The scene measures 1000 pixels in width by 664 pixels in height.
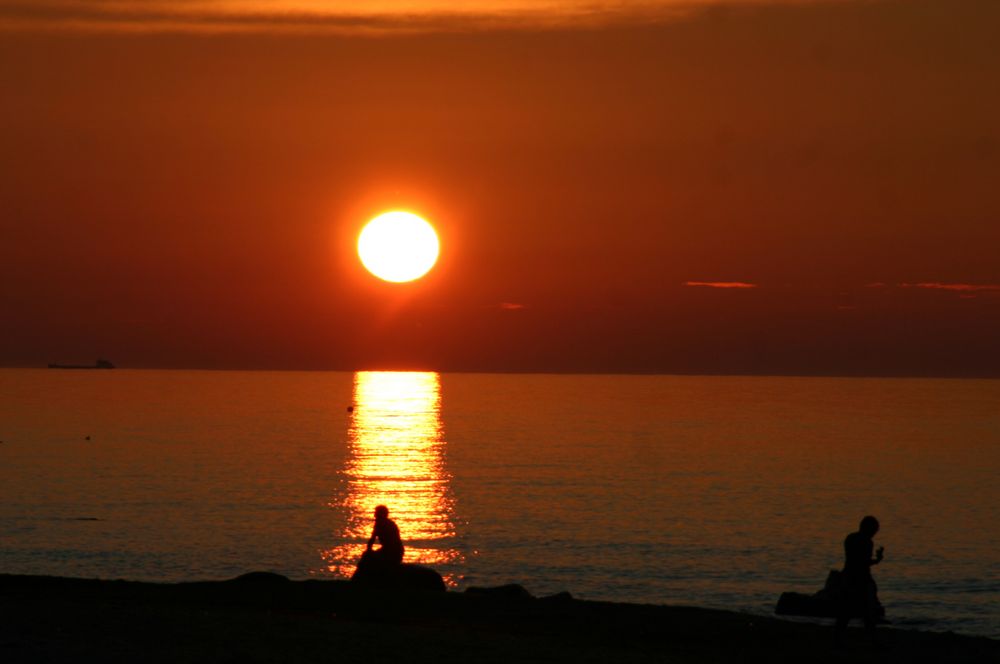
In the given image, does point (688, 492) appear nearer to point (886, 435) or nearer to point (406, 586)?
point (406, 586)

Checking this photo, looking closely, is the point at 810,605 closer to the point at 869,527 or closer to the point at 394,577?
the point at 394,577

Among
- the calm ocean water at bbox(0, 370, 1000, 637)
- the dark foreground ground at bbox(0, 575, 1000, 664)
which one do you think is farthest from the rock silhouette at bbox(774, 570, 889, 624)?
the dark foreground ground at bbox(0, 575, 1000, 664)

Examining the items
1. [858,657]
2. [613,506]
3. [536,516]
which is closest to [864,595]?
[858,657]

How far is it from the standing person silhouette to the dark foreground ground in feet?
3.61

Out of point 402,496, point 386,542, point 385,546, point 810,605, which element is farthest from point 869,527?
point 402,496

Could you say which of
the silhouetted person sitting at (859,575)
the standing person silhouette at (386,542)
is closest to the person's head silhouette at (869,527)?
the silhouetted person sitting at (859,575)

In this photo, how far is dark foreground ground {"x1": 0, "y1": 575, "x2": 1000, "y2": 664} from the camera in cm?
1808

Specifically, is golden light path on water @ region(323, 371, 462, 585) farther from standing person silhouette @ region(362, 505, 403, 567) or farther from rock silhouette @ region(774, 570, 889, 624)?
standing person silhouette @ region(362, 505, 403, 567)

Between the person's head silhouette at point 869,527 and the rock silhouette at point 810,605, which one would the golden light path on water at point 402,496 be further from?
the person's head silhouette at point 869,527

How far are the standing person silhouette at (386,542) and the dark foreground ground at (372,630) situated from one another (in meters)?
1.10

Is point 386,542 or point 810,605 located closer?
point 386,542

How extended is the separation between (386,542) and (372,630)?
25.4 feet

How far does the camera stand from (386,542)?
1117 inches

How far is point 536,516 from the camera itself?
Answer: 68.0m
